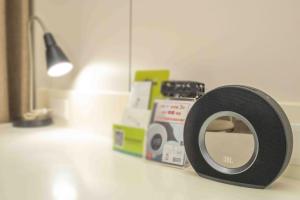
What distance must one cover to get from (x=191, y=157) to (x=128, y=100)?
386mm

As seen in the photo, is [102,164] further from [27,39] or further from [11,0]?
[11,0]

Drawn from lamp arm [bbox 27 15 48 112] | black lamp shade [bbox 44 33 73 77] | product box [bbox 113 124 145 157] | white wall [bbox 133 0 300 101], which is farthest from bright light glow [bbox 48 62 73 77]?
product box [bbox 113 124 145 157]

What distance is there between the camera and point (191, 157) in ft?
1.93

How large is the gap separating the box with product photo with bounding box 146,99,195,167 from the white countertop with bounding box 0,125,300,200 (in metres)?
0.03

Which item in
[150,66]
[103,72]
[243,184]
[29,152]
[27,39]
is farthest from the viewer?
[27,39]

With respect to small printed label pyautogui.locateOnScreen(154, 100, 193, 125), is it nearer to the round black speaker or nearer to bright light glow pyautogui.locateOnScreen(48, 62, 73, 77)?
the round black speaker

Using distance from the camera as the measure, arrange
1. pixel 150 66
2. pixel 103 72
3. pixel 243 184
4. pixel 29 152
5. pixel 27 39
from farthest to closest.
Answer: pixel 27 39 < pixel 103 72 < pixel 150 66 < pixel 29 152 < pixel 243 184

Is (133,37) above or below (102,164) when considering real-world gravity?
above

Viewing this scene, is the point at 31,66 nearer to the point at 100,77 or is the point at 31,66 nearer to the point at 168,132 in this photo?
the point at 100,77

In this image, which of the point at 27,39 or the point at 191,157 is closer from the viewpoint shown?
the point at 191,157

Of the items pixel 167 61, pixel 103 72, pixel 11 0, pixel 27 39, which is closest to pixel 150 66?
pixel 167 61

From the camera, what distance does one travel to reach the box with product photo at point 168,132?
0.64 meters

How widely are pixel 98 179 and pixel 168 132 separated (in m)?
0.20

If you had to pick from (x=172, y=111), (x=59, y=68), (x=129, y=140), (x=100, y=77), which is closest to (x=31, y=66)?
(x=59, y=68)
